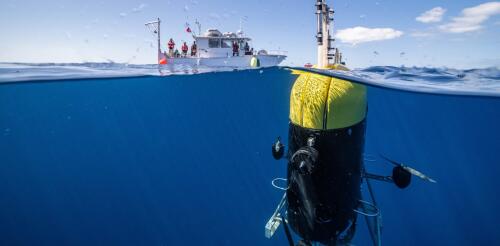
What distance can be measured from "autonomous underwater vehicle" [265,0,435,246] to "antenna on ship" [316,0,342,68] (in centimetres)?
65

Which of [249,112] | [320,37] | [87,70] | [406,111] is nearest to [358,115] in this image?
[320,37]

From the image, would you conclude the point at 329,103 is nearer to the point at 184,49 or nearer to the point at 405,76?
the point at 405,76

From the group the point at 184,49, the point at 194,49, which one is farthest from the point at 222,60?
the point at 184,49

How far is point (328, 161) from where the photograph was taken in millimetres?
A: 3459

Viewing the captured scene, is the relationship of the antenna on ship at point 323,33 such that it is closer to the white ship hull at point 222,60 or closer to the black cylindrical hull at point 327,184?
the black cylindrical hull at point 327,184

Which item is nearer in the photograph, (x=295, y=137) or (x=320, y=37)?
(x=295, y=137)

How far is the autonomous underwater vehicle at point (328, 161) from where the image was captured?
134 inches

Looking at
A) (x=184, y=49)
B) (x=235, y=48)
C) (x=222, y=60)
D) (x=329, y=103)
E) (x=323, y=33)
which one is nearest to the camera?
(x=329, y=103)

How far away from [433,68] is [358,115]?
34.8 ft

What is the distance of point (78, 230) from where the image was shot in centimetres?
2330

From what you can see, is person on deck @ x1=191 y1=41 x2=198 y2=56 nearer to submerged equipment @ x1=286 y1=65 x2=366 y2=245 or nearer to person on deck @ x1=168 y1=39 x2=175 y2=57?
person on deck @ x1=168 y1=39 x2=175 y2=57

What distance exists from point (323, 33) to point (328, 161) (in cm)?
199

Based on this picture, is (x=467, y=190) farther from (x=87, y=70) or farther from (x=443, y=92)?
(x=87, y=70)

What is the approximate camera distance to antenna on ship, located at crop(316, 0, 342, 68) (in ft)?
13.1
